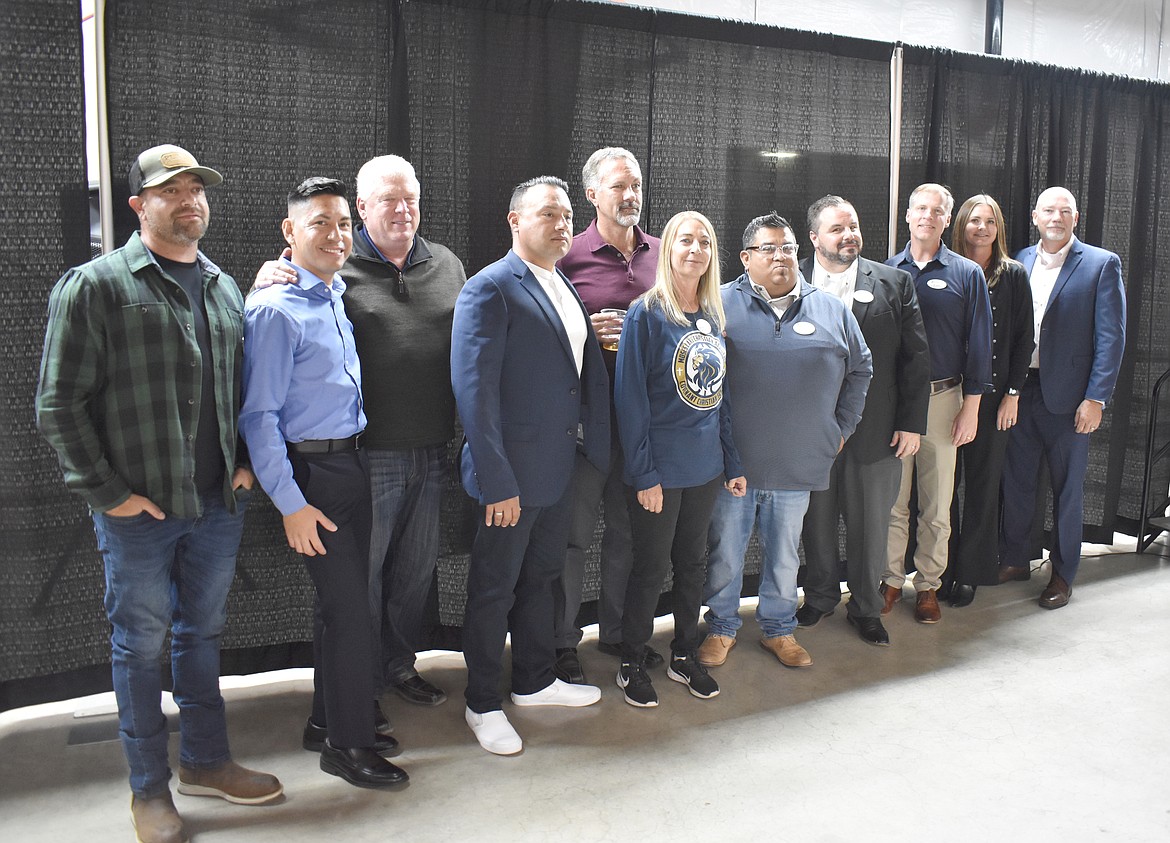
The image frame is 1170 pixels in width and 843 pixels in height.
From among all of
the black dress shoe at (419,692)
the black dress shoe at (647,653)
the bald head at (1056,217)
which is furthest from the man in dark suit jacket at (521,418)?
the bald head at (1056,217)

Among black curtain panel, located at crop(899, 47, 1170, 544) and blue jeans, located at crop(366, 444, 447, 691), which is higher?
black curtain panel, located at crop(899, 47, 1170, 544)

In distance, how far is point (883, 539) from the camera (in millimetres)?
3611

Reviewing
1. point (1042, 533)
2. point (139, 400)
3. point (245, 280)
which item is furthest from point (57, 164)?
point (1042, 533)

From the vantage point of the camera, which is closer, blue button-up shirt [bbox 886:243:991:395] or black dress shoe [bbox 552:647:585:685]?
black dress shoe [bbox 552:647:585:685]

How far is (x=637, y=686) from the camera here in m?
3.12

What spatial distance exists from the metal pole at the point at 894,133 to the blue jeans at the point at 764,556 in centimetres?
147

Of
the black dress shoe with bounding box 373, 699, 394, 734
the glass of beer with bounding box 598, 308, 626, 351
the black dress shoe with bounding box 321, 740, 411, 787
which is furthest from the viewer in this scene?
the glass of beer with bounding box 598, 308, 626, 351

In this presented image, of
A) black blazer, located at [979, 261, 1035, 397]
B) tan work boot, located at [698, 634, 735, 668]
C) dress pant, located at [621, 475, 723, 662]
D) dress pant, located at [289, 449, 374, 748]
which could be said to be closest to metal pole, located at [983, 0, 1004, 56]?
black blazer, located at [979, 261, 1035, 397]

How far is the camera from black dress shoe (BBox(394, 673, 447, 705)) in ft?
10.2

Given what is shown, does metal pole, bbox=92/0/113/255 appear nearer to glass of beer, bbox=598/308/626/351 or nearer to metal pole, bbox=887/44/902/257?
glass of beer, bbox=598/308/626/351

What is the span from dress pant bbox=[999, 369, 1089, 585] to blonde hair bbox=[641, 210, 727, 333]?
6.28 feet

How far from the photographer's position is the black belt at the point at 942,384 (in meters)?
3.77

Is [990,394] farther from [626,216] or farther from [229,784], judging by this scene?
[229,784]

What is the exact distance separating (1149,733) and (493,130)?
296 cm
